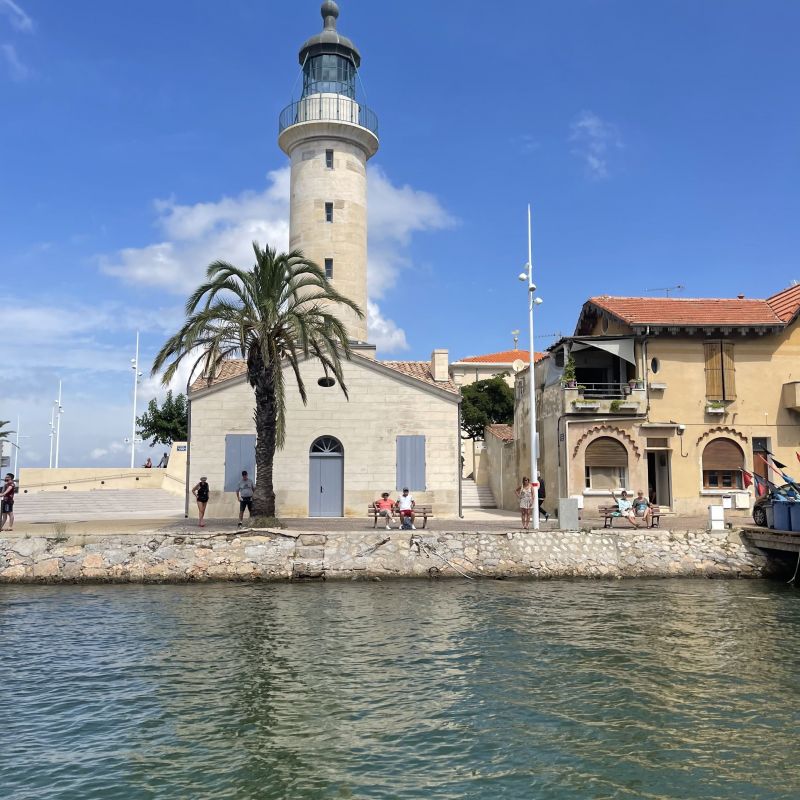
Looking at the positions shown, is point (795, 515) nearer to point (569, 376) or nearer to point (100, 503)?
point (569, 376)

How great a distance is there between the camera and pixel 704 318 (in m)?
26.8

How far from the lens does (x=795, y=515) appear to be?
702 inches

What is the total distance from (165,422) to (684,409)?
33641 mm

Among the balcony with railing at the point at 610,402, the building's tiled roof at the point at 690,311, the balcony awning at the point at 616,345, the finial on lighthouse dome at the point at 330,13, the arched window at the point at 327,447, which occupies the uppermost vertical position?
the finial on lighthouse dome at the point at 330,13

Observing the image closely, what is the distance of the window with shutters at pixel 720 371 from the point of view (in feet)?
86.7

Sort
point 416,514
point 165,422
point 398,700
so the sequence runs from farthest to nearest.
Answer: point 165,422 < point 416,514 < point 398,700

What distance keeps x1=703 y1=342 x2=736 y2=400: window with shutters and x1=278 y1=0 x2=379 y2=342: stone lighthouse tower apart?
13980 millimetres

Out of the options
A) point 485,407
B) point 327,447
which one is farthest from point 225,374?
point 485,407

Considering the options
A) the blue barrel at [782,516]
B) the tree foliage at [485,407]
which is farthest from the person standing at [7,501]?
the tree foliage at [485,407]

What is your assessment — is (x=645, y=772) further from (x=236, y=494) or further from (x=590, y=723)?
(x=236, y=494)

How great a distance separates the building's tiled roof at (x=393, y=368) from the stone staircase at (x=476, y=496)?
24.8 feet

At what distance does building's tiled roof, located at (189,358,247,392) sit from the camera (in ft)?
80.0

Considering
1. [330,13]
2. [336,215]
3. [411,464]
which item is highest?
[330,13]

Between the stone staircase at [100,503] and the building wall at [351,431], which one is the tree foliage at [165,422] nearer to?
the stone staircase at [100,503]
